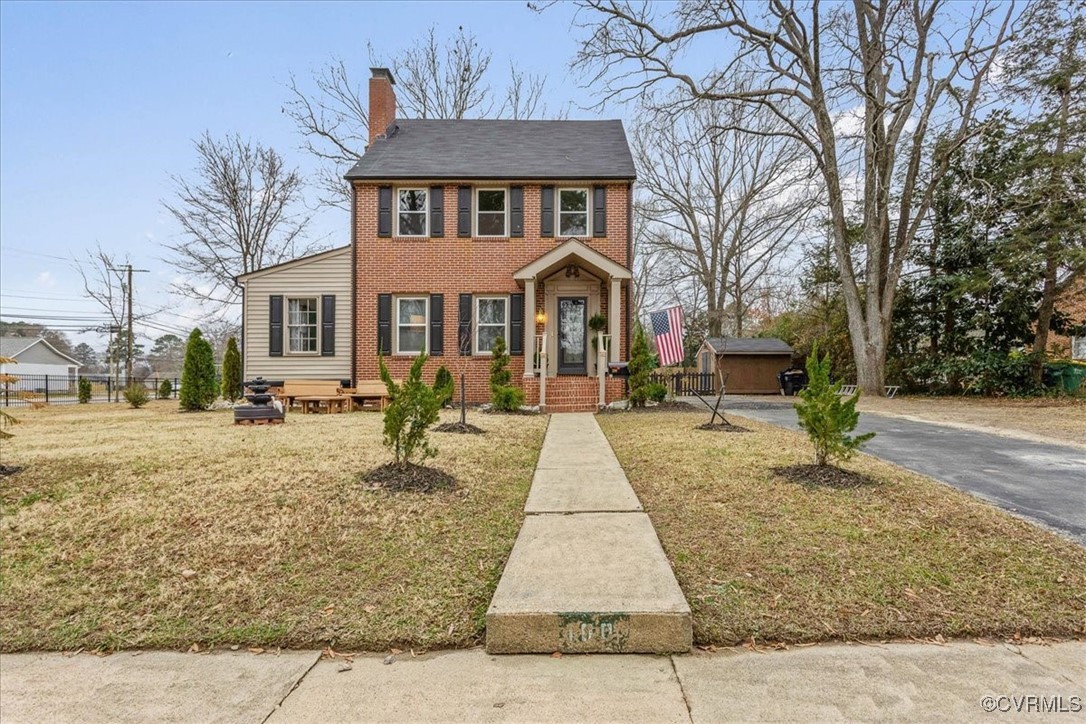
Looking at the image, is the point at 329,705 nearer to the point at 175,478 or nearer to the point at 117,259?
the point at 175,478

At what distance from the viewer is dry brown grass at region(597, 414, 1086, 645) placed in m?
2.51

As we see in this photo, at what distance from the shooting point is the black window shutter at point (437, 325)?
12.5m

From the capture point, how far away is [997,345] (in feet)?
48.9

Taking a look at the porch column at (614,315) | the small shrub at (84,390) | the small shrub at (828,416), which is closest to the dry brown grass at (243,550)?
the small shrub at (828,416)

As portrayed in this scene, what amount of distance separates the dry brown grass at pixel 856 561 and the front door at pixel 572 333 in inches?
314

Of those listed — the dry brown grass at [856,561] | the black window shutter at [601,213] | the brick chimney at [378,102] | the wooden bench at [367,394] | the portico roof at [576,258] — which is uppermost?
the brick chimney at [378,102]

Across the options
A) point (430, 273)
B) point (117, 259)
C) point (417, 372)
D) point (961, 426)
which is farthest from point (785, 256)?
point (117, 259)

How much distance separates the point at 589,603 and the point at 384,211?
12.0m

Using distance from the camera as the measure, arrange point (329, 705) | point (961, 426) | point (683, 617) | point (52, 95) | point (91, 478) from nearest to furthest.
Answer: point (329, 705) → point (683, 617) → point (91, 478) → point (961, 426) → point (52, 95)

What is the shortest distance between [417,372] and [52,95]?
48.4ft

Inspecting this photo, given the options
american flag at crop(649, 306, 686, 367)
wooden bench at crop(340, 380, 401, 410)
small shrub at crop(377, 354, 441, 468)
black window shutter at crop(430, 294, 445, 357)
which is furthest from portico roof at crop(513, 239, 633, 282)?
small shrub at crop(377, 354, 441, 468)

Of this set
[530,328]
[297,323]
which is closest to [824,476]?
[530,328]

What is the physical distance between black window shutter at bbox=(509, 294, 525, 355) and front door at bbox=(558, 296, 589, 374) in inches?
39.2

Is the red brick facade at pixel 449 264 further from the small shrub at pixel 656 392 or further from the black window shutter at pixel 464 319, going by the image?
the small shrub at pixel 656 392
